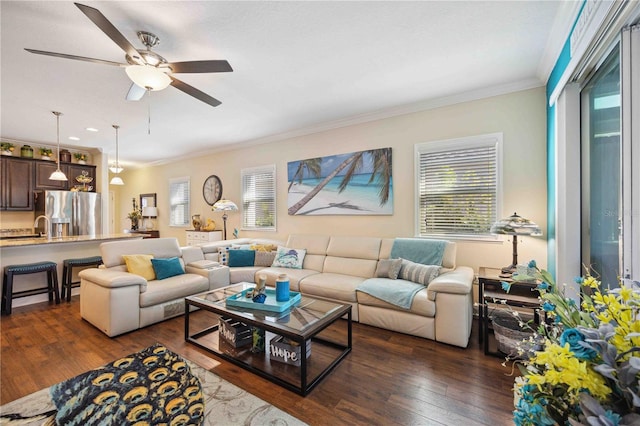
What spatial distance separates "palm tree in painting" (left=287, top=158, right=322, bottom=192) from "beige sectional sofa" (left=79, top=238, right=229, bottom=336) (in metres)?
2.04

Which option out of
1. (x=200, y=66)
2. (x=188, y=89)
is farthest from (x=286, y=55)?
(x=188, y=89)

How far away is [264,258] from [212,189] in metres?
2.74

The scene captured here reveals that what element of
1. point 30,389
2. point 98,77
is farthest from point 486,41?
point 30,389

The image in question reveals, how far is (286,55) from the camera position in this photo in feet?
8.25

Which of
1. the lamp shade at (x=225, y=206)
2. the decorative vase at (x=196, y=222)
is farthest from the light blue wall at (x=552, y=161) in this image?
the decorative vase at (x=196, y=222)

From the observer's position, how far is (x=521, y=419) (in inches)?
26.0

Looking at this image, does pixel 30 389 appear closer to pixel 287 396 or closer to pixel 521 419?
pixel 287 396

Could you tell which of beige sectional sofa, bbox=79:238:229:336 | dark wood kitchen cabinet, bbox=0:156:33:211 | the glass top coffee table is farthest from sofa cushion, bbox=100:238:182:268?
dark wood kitchen cabinet, bbox=0:156:33:211

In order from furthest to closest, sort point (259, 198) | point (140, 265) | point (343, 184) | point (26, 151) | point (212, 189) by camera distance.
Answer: point (212, 189), point (259, 198), point (26, 151), point (343, 184), point (140, 265)

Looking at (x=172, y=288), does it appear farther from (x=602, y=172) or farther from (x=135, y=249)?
(x=602, y=172)

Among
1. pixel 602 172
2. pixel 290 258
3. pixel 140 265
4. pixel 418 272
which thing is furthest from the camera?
pixel 290 258

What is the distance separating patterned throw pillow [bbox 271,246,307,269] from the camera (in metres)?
4.07

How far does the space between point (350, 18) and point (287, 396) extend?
2792mm

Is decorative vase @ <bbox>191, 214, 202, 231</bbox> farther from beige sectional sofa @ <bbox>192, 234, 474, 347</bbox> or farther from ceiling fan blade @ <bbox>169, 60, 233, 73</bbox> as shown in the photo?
ceiling fan blade @ <bbox>169, 60, 233, 73</bbox>
